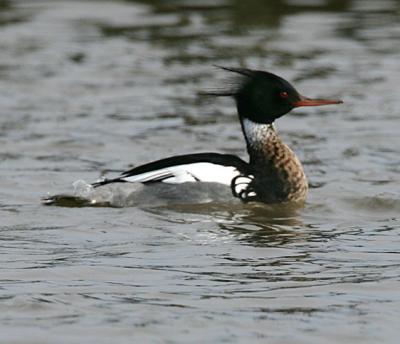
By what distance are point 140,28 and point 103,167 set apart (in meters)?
6.84

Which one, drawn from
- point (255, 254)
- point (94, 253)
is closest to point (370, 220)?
point (255, 254)

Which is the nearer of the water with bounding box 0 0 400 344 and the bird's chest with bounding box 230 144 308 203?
the water with bounding box 0 0 400 344

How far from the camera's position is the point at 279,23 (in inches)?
783

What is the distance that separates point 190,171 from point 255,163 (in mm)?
684

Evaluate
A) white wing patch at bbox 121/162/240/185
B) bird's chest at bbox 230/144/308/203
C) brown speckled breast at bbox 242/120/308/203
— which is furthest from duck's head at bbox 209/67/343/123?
white wing patch at bbox 121/162/240/185

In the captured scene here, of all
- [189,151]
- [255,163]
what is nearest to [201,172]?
[255,163]

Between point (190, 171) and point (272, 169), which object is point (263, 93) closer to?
point (272, 169)

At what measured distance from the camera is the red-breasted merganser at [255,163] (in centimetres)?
1123

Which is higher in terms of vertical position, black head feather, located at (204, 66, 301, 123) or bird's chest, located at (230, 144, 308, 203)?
black head feather, located at (204, 66, 301, 123)

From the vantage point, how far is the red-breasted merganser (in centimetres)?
1123

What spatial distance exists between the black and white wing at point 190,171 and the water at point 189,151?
245 mm

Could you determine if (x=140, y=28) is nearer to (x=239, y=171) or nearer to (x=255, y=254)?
(x=239, y=171)

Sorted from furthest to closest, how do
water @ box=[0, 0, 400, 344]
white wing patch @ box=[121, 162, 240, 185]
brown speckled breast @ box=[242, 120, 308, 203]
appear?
brown speckled breast @ box=[242, 120, 308, 203] < white wing patch @ box=[121, 162, 240, 185] < water @ box=[0, 0, 400, 344]

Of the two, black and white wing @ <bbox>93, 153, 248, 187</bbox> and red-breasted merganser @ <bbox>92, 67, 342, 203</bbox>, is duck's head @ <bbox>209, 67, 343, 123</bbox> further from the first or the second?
black and white wing @ <bbox>93, 153, 248, 187</bbox>
